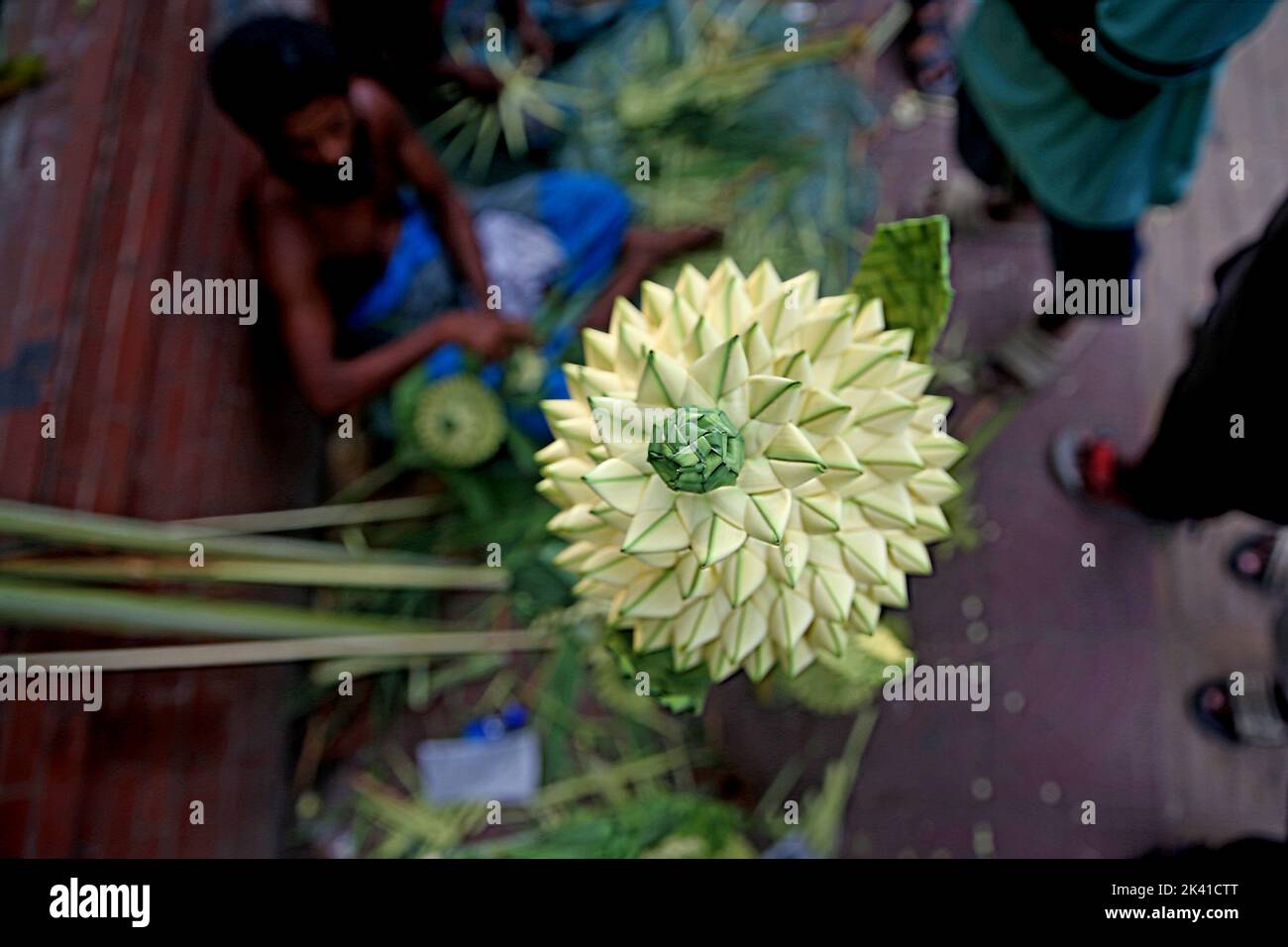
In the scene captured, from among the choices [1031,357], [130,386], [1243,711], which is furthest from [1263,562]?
[130,386]

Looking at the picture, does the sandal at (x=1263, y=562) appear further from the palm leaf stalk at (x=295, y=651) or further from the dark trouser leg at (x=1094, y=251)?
the palm leaf stalk at (x=295, y=651)

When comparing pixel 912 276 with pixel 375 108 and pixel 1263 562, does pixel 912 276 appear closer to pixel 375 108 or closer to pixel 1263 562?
pixel 375 108

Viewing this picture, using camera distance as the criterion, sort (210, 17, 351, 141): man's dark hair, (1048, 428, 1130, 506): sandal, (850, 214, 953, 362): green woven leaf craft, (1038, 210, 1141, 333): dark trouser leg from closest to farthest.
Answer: (850, 214, 953, 362): green woven leaf craft
(210, 17, 351, 141): man's dark hair
(1038, 210, 1141, 333): dark trouser leg
(1048, 428, 1130, 506): sandal

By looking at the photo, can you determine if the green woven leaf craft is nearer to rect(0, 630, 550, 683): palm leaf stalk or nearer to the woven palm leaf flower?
the woven palm leaf flower

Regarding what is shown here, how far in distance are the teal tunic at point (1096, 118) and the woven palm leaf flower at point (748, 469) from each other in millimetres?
758

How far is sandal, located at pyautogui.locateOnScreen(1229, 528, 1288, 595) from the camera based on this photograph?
1.77 meters

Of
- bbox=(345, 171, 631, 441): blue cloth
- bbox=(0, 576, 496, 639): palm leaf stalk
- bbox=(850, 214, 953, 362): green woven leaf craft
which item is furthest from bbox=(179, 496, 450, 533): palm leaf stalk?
bbox=(850, 214, 953, 362): green woven leaf craft

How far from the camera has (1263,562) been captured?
5.85 ft

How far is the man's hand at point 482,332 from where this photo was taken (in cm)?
155

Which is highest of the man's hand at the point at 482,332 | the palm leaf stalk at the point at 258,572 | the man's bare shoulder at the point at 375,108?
the man's bare shoulder at the point at 375,108

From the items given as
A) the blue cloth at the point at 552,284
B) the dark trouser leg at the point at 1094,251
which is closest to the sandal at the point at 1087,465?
the dark trouser leg at the point at 1094,251
